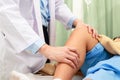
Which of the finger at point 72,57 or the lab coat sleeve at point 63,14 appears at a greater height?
the lab coat sleeve at point 63,14

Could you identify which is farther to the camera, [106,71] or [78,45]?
[78,45]

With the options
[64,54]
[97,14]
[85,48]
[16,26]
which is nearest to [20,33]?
[16,26]

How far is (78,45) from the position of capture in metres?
1.21

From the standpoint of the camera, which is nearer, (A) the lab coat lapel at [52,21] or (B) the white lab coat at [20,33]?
(B) the white lab coat at [20,33]

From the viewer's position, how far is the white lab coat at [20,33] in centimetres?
119

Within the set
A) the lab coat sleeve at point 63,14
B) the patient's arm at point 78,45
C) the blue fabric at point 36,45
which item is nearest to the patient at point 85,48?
the patient's arm at point 78,45

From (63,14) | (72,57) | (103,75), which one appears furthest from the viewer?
(63,14)

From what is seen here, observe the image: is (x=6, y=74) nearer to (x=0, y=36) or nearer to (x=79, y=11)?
(x=0, y=36)

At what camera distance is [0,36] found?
4.37 feet

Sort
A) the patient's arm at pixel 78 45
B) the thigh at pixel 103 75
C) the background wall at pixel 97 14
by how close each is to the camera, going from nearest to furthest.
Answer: the thigh at pixel 103 75
the patient's arm at pixel 78 45
the background wall at pixel 97 14

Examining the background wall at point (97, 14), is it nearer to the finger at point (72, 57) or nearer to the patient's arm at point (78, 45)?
the patient's arm at point (78, 45)

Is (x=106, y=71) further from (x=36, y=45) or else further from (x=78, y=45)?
(x=36, y=45)

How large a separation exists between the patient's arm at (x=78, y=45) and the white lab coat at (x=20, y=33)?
16 cm

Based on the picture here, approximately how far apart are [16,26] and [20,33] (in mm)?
39
